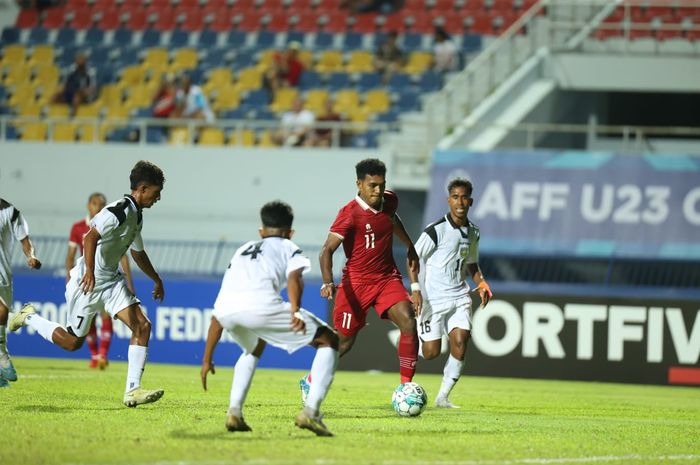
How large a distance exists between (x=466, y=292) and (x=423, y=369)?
7.10 meters

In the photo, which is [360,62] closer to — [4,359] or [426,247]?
[426,247]

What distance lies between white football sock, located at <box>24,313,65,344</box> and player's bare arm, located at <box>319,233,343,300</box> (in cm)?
261

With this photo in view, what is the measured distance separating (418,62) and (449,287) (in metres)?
14.6

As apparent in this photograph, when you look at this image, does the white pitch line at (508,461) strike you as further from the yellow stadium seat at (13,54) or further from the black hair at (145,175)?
the yellow stadium seat at (13,54)

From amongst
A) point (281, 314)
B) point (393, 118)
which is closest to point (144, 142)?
point (393, 118)

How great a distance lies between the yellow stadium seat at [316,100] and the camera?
88.1ft

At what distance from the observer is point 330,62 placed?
28.3m

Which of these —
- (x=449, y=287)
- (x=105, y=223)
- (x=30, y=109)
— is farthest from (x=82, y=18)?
(x=105, y=223)

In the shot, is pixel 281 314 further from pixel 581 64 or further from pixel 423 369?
pixel 581 64

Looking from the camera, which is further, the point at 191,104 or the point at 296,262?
the point at 191,104

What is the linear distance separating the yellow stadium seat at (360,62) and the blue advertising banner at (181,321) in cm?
762

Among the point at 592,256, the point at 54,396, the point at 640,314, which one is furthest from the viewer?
the point at 592,256

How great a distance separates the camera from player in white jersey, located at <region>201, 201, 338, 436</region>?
9.56 metres

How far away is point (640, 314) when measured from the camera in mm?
19891
